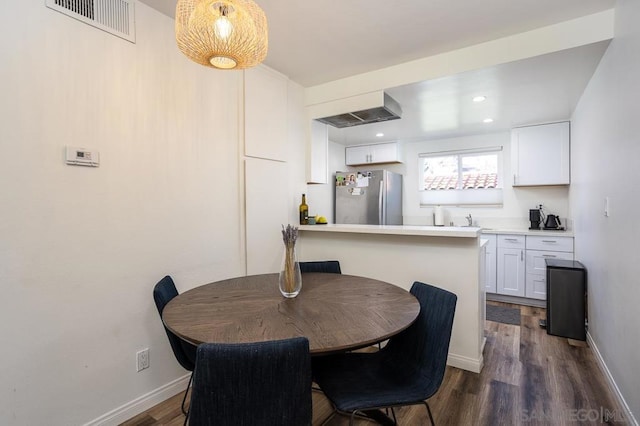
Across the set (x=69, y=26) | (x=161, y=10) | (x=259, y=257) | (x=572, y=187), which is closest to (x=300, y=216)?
(x=259, y=257)

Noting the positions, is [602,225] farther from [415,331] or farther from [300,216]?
[300,216]

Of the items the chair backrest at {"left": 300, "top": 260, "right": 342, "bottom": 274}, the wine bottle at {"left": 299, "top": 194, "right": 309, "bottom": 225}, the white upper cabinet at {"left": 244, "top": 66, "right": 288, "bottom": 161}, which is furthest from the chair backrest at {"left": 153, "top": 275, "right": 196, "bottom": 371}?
the wine bottle at {"left": 299, "top": 194, "right": 309, "bottom": 225}

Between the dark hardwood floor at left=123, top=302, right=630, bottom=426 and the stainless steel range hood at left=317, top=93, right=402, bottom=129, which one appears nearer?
the dark hardwood floor at left=123, top=302, right=630, bottom=426

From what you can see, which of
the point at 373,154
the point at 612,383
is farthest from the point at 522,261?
the point at 373,154

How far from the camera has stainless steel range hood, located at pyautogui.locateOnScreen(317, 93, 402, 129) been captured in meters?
2.89

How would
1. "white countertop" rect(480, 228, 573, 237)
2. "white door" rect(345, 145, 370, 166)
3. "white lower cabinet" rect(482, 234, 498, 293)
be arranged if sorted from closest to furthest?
"white countertop" rect(480, 228, 573, 237) → "white lower cabinet" rect(482, 234, 498, 293) → "white door" rect(345, 145, 370, 166)

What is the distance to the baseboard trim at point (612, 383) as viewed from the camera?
1684mm

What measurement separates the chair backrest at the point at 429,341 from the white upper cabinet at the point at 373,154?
3420mm

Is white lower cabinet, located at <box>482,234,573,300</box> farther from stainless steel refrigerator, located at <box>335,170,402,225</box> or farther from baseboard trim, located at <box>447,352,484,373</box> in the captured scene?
baseboard trim, located at <box>447,352,484,373</box>

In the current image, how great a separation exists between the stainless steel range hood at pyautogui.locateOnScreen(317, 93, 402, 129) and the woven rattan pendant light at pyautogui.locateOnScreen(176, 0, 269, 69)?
1739mm

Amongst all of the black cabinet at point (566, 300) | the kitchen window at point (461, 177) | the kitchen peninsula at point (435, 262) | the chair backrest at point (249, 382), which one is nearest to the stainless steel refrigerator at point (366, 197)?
the kitchen window at point (461, 177)

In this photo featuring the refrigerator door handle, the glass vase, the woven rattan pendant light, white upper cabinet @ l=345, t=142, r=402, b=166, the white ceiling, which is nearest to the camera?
the woven rattan pendant light

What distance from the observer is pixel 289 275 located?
1577 millimetres

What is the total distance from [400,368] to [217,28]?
172 cm
